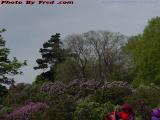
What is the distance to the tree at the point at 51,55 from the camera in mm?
85062

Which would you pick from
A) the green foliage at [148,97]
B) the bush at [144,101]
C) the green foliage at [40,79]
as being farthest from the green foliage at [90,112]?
the green foliage at [40,79]

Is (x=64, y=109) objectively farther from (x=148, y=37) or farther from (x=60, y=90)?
(x=148, y=37)

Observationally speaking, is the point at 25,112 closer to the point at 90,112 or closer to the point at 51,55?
the point at 90,112

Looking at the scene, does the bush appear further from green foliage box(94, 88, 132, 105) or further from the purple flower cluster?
the purple flower cluster

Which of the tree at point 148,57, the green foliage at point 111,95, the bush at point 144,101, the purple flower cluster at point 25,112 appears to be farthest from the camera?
the tree at point 148,57

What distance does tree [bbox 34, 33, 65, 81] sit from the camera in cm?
8506

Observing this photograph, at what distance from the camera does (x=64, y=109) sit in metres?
22.5

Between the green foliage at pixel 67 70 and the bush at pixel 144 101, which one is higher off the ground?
the green foliage at pixel 67 70

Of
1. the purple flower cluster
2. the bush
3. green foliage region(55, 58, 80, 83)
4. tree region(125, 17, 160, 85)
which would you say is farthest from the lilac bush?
green foliage region(55, 58, 80, 83)

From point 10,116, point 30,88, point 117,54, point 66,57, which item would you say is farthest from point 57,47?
point 10,116

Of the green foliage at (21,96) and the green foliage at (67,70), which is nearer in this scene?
the green foliage at (21,96)

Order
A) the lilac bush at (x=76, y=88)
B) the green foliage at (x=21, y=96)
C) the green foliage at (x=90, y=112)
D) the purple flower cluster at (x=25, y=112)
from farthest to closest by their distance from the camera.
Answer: the green foliage at (x=21, y=96), the lilac bush at (x=76, y=88), the purple flower cluster at (x=25, y=112), the green foliage at (x=90, y=112)

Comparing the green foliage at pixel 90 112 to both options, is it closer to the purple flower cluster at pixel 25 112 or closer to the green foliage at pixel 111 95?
the green foliage at pixel 111 95

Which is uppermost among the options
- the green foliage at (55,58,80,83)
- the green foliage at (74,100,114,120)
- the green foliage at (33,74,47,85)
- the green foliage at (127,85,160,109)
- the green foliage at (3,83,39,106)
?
the green foliage at (55,58,80,83)
